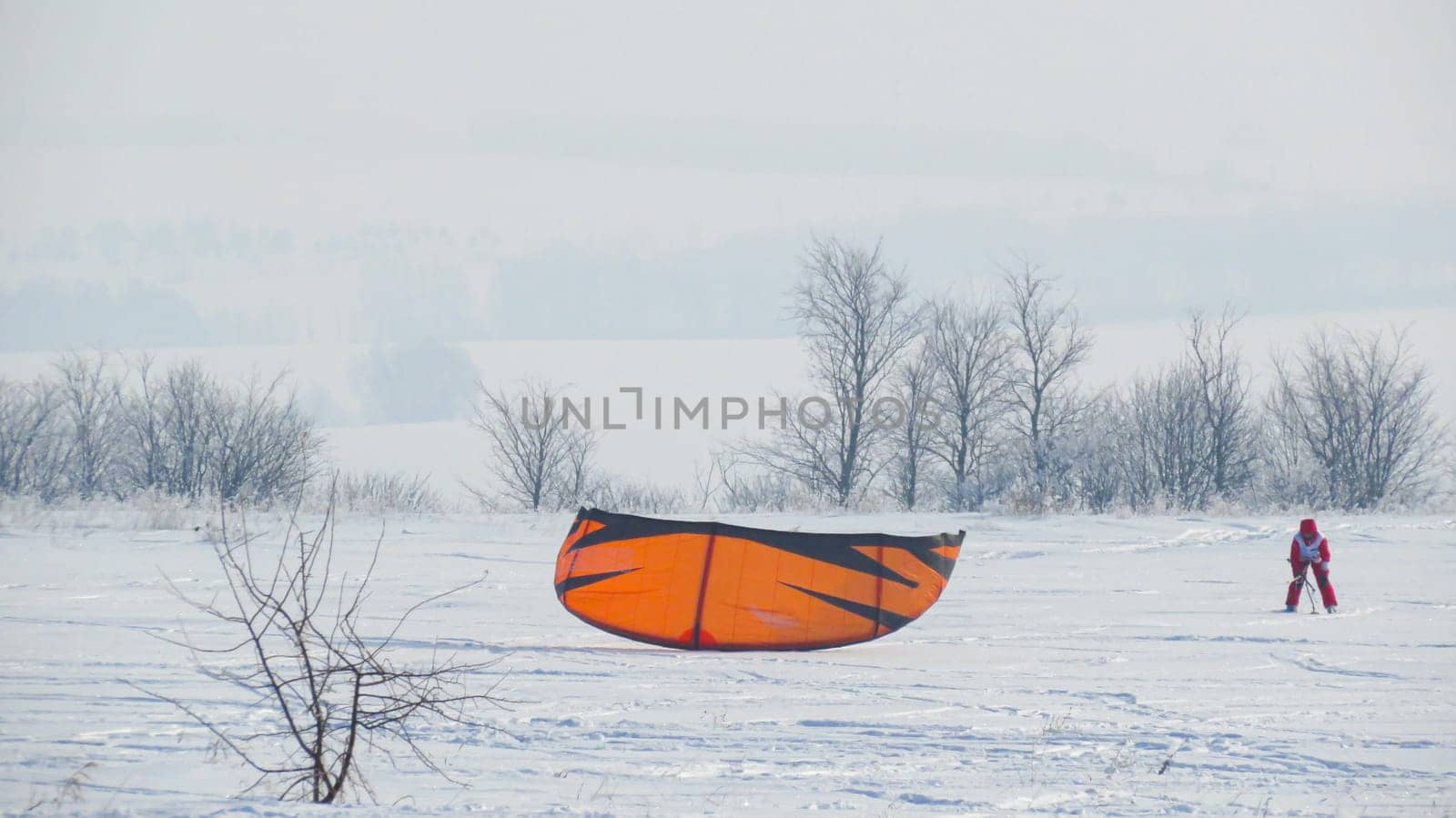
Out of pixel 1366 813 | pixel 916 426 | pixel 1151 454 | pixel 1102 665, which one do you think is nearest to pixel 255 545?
pixel 1102 665

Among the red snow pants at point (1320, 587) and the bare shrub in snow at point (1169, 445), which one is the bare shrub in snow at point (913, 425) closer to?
the bare shrub in snow at point (1169, 445)

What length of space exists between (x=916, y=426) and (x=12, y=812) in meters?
38.0

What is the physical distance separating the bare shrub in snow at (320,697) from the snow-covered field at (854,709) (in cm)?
18

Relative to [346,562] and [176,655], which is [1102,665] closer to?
[176,655]

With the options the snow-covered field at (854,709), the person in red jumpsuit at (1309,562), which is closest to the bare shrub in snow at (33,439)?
the snow-covered field at (854,709)

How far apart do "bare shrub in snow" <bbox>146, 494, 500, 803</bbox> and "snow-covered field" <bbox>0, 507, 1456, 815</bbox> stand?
0.18 meters

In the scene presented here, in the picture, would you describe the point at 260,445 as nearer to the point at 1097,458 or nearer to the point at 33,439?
the point at 33,439

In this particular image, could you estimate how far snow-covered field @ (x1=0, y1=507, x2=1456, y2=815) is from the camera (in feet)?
18.9

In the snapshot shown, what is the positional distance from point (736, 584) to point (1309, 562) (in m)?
7.14

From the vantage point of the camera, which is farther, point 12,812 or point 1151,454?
point 1151,454

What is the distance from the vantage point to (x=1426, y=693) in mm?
8781

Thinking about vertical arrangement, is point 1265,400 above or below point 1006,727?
above

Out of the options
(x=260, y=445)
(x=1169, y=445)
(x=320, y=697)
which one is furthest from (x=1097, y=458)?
(x=320, y=697)

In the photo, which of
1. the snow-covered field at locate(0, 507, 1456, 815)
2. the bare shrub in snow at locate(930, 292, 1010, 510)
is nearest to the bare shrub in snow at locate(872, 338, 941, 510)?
the bare shrub in snow at locate(930, 292, 1010, 510)
